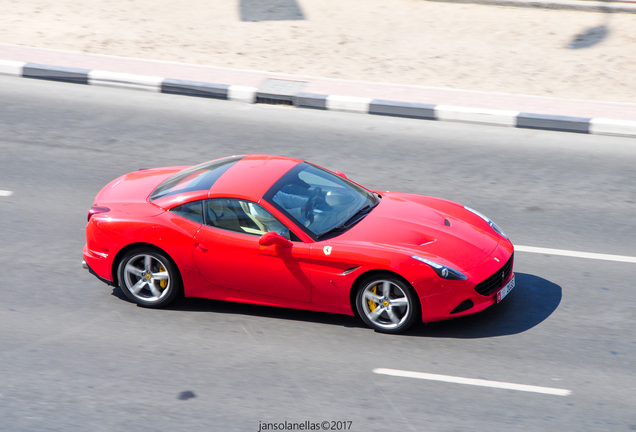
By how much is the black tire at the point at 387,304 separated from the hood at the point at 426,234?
31 cm

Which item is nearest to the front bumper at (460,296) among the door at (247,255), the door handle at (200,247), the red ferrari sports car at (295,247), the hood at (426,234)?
the red ferrari sports car at (295,247)

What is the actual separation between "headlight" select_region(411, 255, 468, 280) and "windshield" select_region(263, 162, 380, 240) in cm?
83

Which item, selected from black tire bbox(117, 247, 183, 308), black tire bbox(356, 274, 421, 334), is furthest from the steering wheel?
black tire bbox(117, 247, 183, 308)

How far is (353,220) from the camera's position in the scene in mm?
6586

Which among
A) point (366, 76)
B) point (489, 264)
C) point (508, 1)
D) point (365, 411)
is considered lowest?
point (365, 411)

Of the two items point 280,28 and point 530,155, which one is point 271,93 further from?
point 530,155

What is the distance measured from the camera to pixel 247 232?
6.37 meters

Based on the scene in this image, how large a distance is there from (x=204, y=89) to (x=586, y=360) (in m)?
8.20

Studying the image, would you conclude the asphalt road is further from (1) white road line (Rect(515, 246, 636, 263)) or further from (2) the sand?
(2) the sand

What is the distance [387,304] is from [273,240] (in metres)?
1.13

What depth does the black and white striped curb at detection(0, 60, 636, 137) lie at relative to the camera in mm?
11031

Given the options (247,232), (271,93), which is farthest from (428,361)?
(271,93)

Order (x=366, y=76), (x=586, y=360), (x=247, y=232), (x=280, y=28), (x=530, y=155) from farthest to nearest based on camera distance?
(x=280, y=28) < (x=366, y=76) < (x=530, y=155) < (x=247, y=232) < (x=586, y=360)

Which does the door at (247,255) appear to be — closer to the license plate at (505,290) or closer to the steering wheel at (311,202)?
the steering wheel at (311,202)
